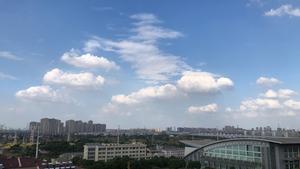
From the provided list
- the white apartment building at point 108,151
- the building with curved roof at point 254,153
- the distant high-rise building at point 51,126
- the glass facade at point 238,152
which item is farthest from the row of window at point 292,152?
the distant high-rise building at point 51,126

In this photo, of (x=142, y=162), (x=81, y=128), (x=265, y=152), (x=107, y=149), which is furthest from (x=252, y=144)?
(x=81, y=128)

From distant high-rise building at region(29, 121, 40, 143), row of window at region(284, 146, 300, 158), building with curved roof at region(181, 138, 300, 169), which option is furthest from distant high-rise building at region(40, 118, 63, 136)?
row of window at region(284, 146, 300, 158)

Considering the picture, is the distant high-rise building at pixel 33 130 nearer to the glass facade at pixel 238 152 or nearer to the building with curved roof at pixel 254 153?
the glass facade at pixel 238 152

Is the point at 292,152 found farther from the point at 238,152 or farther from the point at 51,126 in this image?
the point at 51,126

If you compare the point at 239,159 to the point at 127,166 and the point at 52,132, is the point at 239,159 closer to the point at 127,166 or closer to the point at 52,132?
the point at 127,166

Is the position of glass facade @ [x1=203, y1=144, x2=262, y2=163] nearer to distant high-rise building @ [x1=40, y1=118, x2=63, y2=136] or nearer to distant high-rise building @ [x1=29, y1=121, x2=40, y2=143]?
distant high-rise building @ [x1=29, y1=121, x2=40, y2=143]

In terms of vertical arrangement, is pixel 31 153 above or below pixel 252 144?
below

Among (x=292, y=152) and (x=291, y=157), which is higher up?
(x=292, y=152)

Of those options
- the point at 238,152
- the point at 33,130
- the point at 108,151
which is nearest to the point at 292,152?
the point at 238,152
